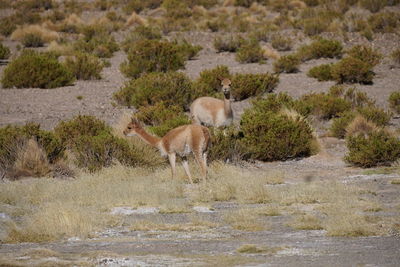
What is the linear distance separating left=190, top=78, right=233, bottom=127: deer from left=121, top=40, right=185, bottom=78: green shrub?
36.7ft

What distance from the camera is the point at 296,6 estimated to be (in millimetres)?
49906

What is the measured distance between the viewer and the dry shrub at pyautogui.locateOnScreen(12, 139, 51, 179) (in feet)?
46.8

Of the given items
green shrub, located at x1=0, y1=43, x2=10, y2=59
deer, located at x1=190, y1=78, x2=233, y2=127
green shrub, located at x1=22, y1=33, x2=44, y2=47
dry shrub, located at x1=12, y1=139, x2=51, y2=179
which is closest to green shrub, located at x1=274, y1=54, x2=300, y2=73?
green shrub, located at x1=0, y1=43, x2=10, y2=59

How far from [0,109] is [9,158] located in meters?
7.03

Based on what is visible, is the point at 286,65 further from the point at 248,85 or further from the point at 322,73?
the point at 248,85

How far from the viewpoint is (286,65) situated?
28.0 metres

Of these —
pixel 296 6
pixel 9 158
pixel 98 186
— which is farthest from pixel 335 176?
pixel 296 6

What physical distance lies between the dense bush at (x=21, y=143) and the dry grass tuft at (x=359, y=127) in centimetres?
665

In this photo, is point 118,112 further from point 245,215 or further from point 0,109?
point 245,215

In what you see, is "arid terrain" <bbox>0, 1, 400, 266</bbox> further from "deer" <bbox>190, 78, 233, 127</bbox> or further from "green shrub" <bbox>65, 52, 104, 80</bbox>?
"green shrub" <bbox>65, 52, 104, 80</bbox>

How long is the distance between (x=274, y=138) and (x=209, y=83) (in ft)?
27.0

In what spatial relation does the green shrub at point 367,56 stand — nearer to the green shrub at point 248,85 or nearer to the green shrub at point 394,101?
the green shrub at point 248,85

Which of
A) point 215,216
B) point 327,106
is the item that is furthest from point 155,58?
point 215,216

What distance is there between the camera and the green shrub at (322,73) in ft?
86.1
